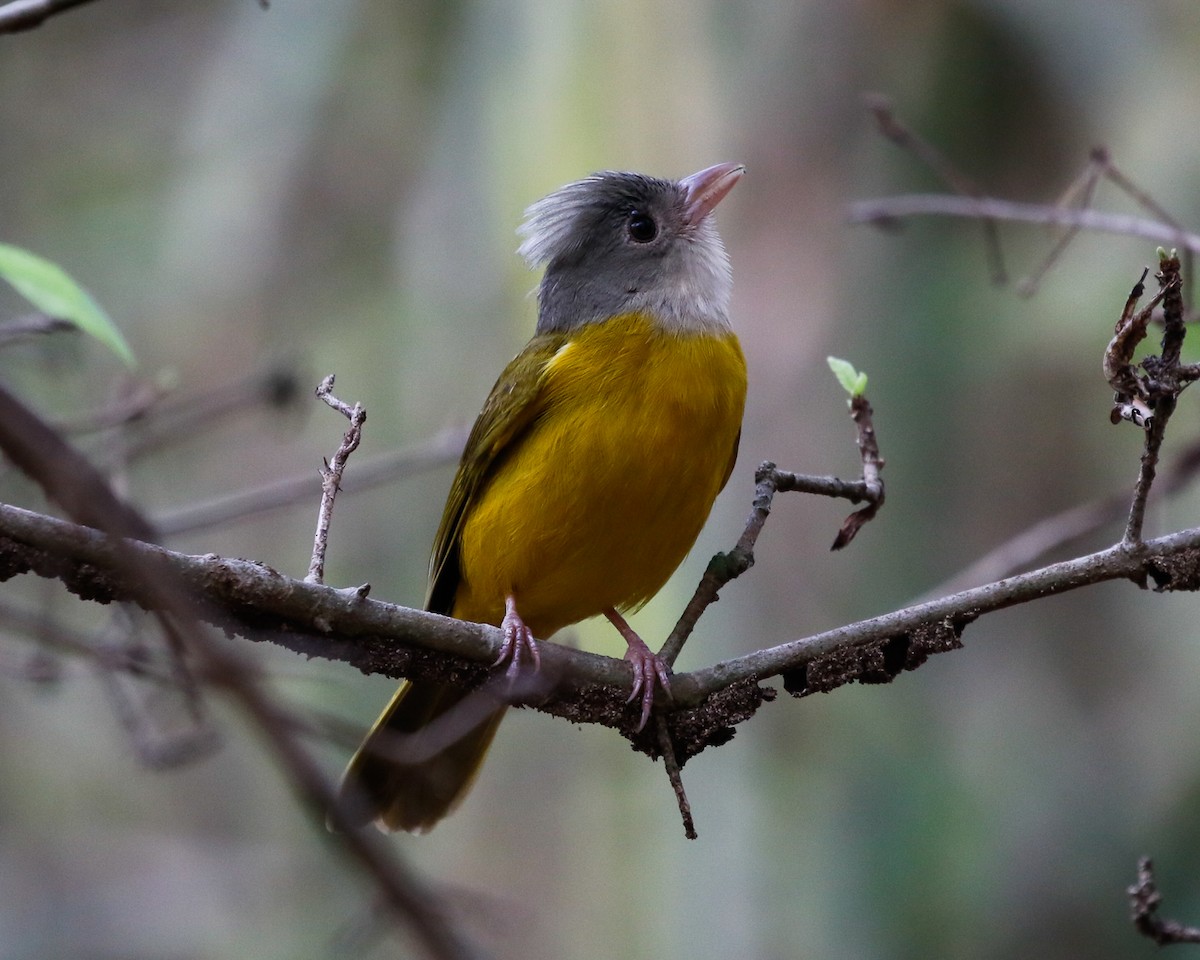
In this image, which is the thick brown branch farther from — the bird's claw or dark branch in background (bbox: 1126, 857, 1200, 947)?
dark branch in background (bbox: 1126, 857, 1200, 947)

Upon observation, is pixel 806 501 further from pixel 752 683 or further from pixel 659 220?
pixel 752 683

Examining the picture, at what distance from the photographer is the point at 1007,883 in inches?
204

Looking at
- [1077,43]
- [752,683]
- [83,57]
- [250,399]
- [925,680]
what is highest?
[83,57]

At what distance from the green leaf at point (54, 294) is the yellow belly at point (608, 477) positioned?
4.78 feet

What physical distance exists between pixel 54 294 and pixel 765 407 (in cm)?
382

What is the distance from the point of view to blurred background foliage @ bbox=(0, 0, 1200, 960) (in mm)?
5094

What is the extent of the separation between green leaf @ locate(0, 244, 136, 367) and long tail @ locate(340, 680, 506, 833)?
1.60m

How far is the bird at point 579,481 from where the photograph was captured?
339cm

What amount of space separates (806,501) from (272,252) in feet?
9.21

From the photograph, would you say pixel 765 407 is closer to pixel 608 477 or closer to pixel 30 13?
pixel 608 477

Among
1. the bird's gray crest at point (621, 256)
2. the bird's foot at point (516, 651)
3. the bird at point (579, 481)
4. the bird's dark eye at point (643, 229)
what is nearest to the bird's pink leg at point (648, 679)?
the bird's foot at point (516, 651)

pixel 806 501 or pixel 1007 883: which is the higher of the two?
pixel 806 501

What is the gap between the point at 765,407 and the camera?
562cm

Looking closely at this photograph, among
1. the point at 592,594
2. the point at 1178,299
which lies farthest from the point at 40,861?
the point at 1178,299
